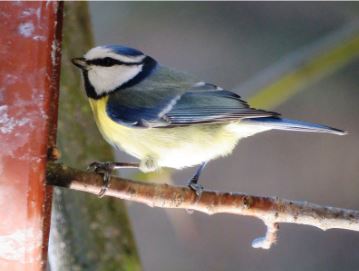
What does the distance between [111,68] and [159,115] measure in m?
0.12

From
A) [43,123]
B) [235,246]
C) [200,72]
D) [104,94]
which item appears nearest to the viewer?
[43,123]

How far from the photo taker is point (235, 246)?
94.7 inches

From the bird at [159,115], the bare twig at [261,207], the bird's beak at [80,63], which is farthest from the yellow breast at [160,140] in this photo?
the bare twig at [261,207]

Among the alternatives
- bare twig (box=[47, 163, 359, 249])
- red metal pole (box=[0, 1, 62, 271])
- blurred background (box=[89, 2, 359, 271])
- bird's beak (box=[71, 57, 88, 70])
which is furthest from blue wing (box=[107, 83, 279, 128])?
blurred background (box=[89, 2, 359, 271])

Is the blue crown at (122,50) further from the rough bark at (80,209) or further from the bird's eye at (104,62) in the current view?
the rough bark at (80,209)

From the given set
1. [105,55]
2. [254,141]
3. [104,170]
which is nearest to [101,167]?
[104,170]

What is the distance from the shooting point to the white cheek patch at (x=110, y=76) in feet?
3.99

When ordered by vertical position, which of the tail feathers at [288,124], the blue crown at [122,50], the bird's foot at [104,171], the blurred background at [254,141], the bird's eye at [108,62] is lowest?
the blurred background at [254,141]

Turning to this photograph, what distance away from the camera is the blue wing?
1257mm

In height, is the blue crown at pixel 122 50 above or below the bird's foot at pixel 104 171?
above

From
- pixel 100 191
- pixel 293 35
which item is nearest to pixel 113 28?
pixel 293 35

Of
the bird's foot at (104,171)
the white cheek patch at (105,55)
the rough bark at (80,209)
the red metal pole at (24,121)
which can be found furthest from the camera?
the rough bark at (80,209)

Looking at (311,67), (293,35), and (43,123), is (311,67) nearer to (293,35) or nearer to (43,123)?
(43,123)

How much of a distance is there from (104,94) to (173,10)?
1.43 metres
